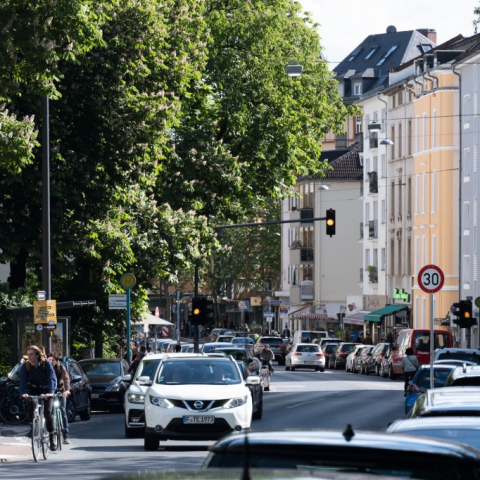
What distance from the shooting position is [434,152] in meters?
77.2

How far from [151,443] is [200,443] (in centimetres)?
219

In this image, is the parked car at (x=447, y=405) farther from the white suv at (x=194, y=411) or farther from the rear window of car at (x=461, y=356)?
the rear window of car at (x=461, y=356)

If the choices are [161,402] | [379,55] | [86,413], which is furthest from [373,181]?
[161,402]

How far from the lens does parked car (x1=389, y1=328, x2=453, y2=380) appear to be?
5094 centimetres

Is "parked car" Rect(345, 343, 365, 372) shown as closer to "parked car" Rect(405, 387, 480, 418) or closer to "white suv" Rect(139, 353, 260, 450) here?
"white suv" Rect(139, 353, 260, 450)

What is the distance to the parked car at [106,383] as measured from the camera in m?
33.6

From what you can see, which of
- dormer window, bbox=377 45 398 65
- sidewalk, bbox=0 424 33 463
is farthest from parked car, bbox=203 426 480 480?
dormer window, bbox=377 45 398 65

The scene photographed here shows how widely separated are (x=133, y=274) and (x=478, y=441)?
90.5ft

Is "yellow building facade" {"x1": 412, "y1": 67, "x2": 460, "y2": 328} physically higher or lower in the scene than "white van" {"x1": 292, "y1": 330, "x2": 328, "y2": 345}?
higher

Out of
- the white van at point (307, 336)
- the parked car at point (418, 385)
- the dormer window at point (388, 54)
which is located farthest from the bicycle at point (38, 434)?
the dormer window at point (388, 54)

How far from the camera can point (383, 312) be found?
275 feet

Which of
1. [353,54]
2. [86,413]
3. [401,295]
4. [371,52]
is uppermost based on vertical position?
[353,54]

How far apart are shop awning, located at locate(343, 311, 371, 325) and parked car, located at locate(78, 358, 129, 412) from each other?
184ft

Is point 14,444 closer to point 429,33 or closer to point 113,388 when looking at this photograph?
point 113,388
